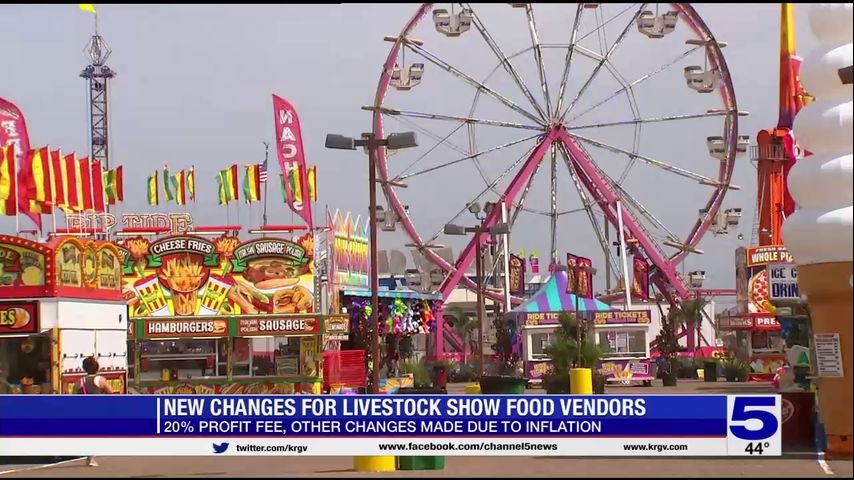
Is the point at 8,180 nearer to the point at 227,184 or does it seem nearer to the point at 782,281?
the point at 782,281

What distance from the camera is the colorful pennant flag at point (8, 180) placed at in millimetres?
27203

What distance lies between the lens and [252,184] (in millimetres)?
46500

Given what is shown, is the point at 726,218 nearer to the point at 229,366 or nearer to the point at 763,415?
the point at 229,366

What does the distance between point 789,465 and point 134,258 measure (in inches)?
918

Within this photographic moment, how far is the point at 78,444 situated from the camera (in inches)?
606

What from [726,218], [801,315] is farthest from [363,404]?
[726,218]

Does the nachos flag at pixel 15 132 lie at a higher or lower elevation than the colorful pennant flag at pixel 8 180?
higher

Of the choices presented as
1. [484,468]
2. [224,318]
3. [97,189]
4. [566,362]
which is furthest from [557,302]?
[484,468]

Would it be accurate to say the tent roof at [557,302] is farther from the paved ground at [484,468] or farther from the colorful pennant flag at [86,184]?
the paved ground at [484,468]

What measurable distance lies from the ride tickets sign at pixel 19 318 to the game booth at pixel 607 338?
82.5 feet

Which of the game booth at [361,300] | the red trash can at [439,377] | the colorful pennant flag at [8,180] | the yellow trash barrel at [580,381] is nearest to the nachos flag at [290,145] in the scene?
the game booth at [361,300]

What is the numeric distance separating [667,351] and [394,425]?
3862cm

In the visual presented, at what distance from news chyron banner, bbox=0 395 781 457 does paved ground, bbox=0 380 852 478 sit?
26cm

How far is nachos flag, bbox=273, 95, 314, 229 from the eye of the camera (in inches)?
1607
